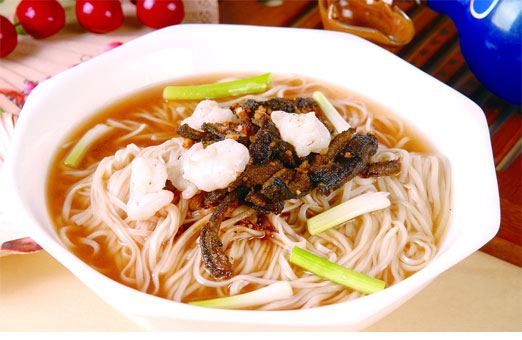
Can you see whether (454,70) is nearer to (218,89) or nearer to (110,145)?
(218,89)

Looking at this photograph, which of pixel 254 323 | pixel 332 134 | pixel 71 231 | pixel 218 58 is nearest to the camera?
pixel 254 323

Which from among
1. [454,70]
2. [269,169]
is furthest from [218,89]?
[454,70]

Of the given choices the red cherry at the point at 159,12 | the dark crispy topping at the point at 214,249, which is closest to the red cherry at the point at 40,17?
the red cherry at the point at 159,12

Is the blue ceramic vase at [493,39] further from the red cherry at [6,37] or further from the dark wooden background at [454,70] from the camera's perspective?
the red cherry at [6,37]

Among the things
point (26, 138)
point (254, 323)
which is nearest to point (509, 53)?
point (254, 323)

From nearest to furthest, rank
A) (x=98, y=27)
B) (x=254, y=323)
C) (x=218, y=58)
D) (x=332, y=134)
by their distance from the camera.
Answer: (x=254, y=323) → (x=332, y=134) → (x=218, y=58) → (x=98, y=27)

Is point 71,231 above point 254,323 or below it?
below

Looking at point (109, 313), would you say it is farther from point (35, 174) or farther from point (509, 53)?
point (509, 53)
